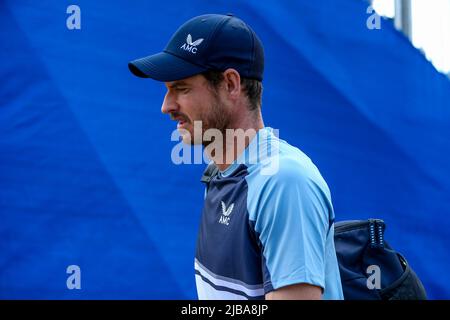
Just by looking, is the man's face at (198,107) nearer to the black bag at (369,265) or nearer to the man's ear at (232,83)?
the man's ear at (232,83)

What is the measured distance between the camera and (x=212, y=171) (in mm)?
1428

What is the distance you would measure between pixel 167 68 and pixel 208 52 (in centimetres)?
9

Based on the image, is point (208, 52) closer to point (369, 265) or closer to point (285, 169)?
point (285, 169)

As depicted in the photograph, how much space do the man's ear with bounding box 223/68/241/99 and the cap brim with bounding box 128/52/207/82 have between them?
47mm

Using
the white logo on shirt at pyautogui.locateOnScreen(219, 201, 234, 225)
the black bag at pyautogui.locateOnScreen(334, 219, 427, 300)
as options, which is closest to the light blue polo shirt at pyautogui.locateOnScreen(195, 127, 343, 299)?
the white logo on shirt at pyautogui.locateOnScreen(219, 201, 234, 225)

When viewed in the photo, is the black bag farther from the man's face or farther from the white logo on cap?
the white logo on cap

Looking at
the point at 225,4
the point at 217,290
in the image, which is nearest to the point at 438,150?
the point at 225,4

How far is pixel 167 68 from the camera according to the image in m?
1.22

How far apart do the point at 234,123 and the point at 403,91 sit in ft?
4.66

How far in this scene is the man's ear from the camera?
1.21m

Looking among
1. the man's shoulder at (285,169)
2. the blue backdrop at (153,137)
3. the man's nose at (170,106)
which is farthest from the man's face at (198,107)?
the blue backdrop at (153,137)

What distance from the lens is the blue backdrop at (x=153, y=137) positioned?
204 centimetres

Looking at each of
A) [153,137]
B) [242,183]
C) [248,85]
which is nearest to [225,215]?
[242,183]
